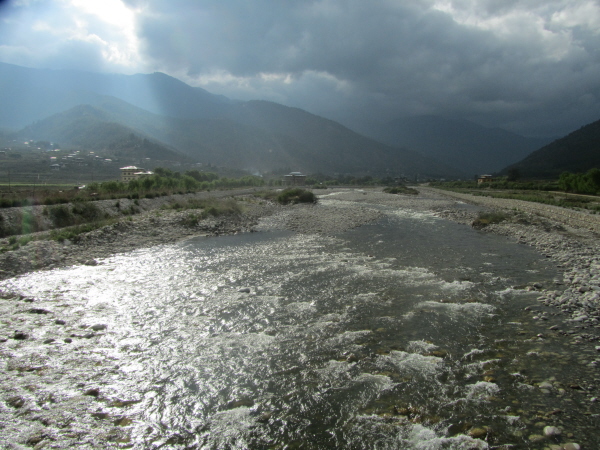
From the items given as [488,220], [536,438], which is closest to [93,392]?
[536,438]

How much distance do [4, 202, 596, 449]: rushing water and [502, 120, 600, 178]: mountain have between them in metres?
129

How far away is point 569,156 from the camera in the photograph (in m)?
138

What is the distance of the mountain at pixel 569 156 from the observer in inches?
4729

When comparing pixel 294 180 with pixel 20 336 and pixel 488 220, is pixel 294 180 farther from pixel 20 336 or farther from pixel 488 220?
pixel 20 336

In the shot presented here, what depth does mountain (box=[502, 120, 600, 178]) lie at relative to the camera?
12011cm

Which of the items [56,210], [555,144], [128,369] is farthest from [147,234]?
[555,144]

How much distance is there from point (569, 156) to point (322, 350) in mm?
171883

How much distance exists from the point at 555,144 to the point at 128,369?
212324mm

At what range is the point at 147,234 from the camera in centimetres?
2638

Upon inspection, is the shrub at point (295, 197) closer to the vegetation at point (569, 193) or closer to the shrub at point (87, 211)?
the shrub at point (87, 211)

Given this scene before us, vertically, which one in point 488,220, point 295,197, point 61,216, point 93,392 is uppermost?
point 295,197

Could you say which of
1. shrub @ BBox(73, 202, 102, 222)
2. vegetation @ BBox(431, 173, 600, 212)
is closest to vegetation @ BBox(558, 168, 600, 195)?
vegetation @ BBox(431, 173, 600, 212)

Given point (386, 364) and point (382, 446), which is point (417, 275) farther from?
point (382, 446)

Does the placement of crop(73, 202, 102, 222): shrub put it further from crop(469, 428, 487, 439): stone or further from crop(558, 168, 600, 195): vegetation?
crop(558, 168, 600, 195): vegetation
